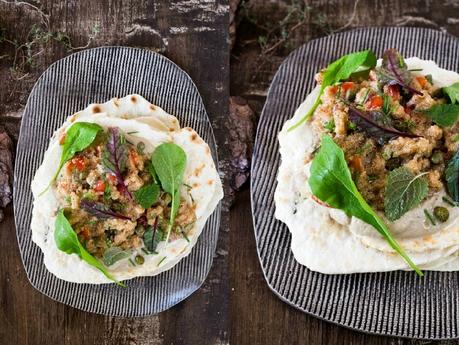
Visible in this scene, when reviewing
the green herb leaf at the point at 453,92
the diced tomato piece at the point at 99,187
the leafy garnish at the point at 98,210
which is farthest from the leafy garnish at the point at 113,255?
the green herb leaf at the point at 453,92

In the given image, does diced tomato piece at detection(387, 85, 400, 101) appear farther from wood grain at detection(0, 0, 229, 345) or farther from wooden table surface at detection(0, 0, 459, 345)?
wood grain at detection(0, 0, 229, 345)

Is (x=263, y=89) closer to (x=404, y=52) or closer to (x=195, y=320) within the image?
(x=404, y=52)

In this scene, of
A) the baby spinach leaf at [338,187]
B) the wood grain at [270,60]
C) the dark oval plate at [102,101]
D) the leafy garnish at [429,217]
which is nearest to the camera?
the baby spinach leaf at [338,187]

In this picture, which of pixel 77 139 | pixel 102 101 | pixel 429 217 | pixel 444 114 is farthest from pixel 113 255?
pixel 444 114

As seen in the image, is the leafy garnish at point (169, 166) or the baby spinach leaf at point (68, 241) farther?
the leafy garnish at point (169, 166)

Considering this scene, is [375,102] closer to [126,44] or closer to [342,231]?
[342,231]

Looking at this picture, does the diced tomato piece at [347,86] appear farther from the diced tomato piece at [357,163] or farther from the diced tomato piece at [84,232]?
the diced tomato piece at [84,232]

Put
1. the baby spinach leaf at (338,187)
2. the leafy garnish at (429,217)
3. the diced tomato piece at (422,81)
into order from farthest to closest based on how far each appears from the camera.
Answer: the diced tomato piece at (422,81) < the leafy garnish at (429,217) < the baby spinach leaf at (338,187)
